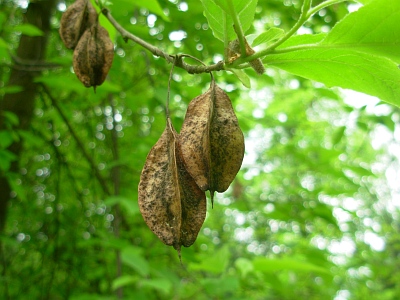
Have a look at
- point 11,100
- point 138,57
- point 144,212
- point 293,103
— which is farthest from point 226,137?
point 293,103

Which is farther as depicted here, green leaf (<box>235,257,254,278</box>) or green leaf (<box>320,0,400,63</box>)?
green leaf (<box>235,257,254,278</box>)

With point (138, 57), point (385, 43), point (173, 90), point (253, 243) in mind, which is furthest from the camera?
point (253, 243)

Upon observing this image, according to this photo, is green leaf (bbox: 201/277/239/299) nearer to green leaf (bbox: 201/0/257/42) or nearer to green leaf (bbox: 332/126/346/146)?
green leaf (bbox: 332/126/346/146)

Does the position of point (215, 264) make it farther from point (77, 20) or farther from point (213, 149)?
point (213, 149)

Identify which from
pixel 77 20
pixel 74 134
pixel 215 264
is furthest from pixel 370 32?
pixel 74 134

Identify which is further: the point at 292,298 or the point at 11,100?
the point at 292,298

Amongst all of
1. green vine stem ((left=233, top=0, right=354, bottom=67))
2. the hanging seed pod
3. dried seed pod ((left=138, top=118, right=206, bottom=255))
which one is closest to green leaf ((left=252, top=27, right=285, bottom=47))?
green vine stem ((left=233, top=0, right=354, bottom=67))

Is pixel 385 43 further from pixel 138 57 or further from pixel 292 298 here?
pixel 292 298
